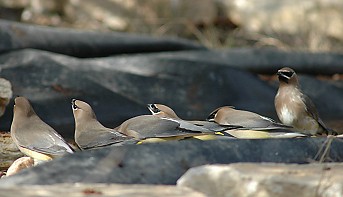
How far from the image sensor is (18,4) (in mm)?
15242

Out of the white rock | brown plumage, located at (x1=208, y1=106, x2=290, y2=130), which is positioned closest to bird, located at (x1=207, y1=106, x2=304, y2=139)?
brown plumage, located at (x1=208, y1=106, x2=290, y2=130)

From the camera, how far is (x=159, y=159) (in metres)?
4.02

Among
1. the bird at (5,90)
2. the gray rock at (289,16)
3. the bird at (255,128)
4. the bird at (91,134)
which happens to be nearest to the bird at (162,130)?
the bird at (91,134)

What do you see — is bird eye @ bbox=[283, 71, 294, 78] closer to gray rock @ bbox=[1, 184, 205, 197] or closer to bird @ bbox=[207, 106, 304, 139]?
bird @ bbox=[207, 106, 304, 139]

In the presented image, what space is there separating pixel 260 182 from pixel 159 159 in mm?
679

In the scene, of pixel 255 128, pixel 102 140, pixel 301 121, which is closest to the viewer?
pixel 102 140

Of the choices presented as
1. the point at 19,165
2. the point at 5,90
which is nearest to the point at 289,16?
the point at 5,90

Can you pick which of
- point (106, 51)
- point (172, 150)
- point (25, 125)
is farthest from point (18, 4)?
point (172, 150)

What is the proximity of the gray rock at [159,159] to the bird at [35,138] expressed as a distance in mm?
987

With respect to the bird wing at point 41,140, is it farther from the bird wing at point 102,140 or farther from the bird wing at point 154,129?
the bird wing at point 154,129

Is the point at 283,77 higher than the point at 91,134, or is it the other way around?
the point at 283,77

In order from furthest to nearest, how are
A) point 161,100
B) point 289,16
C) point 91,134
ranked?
point 289,16 → point 161,100 → point 91,134

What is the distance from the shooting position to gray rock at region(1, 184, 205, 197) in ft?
10.7

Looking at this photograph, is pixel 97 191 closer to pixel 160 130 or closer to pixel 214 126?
pixel 160 130
